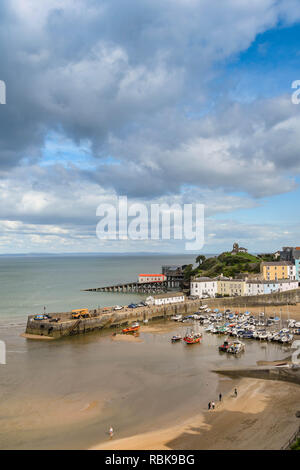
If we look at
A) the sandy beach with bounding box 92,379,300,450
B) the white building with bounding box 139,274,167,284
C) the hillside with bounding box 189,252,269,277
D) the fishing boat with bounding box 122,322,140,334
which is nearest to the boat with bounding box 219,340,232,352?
the sandy beach with bounding box 92,379,300,450

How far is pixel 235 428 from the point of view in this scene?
18266 millimetres

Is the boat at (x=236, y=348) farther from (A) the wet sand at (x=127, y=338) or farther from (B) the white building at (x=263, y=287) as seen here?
(B) the white building at (x=263, y=287)

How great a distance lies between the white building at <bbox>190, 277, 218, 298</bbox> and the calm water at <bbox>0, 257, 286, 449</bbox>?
24.4 meters

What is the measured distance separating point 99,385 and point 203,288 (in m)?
43.5

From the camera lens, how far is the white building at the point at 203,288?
66.0m

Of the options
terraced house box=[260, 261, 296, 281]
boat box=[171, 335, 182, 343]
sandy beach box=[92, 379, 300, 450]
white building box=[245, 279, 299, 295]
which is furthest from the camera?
terraced house box=[260, 261, 296, 281]

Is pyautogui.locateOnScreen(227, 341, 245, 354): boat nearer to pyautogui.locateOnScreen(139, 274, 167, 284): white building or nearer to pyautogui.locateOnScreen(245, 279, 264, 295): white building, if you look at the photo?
pyautogui.locateOnScreen(245, 279, 264, 295): white building

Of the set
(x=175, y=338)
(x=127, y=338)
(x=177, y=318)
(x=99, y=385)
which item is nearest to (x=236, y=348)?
(x=175, y=338)

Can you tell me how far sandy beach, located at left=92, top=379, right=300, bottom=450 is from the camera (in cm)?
1662

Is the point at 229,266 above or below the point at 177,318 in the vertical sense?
above

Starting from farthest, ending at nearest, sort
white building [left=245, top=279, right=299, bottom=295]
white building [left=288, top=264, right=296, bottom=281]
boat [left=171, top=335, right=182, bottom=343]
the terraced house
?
white building [left=288, top=264, right=296, bottom=281]
the terraced house
white building [left=245, top=279, right=299, bottom=295]
boat [left=171, top=335, right=182, bottom=343]

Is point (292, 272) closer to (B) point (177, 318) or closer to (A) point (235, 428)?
(B) point (177, 318)
